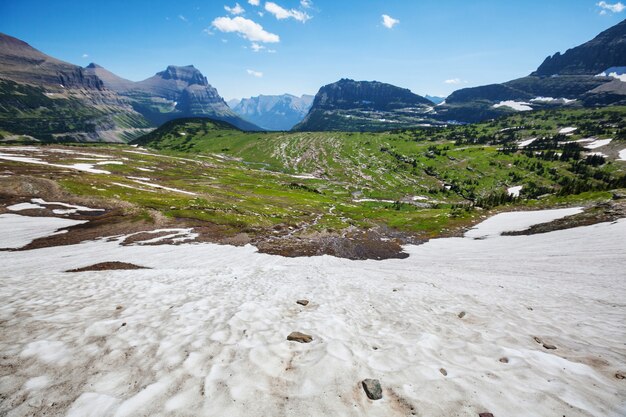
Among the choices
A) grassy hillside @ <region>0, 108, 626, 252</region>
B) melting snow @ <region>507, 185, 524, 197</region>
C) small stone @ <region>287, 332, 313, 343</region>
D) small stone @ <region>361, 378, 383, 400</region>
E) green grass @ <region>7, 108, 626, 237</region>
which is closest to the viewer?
small stone @ <region>361, 378, 383, 400</region>

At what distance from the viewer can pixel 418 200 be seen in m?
128

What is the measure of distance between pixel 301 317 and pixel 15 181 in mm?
81030

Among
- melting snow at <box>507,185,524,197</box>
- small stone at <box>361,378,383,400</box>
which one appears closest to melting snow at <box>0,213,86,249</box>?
small stone at <box>361,378,383,400</box>

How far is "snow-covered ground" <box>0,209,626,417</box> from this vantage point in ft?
23.0

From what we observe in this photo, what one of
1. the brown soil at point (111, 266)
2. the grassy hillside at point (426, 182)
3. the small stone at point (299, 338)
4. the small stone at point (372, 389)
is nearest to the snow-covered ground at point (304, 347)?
the small stone at point (372, 389)

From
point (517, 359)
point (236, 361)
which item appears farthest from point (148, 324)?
point (517, 359)

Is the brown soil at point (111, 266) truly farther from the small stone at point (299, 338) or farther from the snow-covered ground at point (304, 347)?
the small stone at point (299, 338)

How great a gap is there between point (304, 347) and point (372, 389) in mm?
3039

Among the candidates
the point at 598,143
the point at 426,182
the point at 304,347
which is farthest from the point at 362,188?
the point at 598,143

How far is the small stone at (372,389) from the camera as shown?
736 centimetres

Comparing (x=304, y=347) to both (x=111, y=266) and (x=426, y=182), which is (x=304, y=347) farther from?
(x=426, y=182)

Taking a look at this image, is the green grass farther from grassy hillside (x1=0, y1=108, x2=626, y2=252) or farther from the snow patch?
the snow patch

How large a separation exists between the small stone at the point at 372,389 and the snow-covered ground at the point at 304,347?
0.52ft

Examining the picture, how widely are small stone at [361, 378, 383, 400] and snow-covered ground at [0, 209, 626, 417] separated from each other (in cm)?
16
